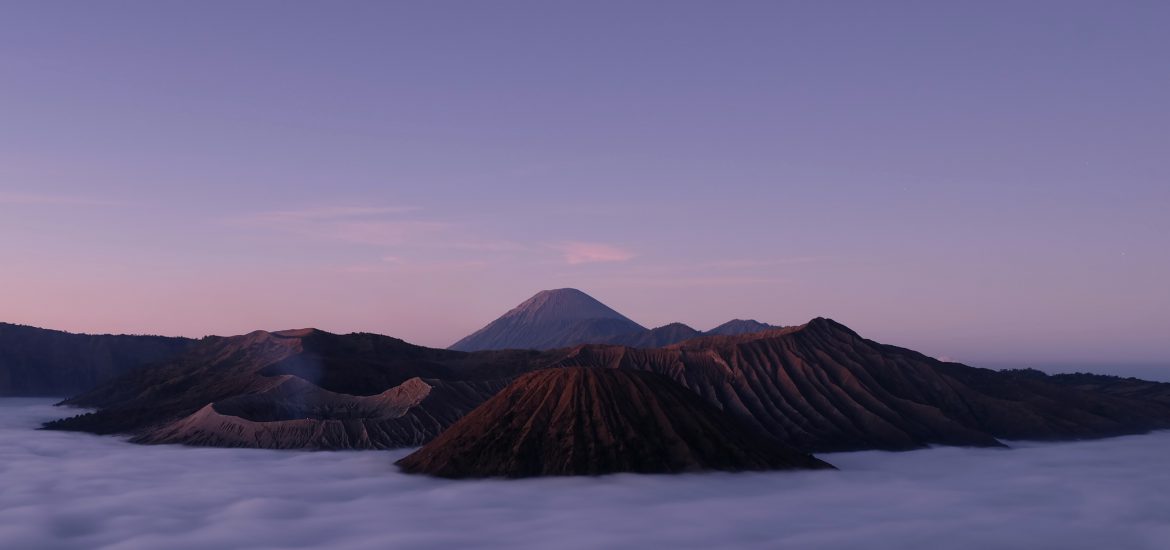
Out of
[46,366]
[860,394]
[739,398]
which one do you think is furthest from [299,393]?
[46,366]

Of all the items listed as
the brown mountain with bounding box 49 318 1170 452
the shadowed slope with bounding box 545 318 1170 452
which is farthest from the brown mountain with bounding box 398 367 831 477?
the shadowed slope with bounding box 545 318 1170 452

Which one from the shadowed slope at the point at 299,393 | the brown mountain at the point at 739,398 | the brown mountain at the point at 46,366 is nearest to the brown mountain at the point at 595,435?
the brown mountain at the point at 739,398

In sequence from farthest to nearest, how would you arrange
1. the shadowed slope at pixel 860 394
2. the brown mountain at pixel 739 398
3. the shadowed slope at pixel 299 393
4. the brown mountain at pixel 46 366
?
1. the brown mountain at pixel 46 366
2. the shadowed slope at pixel 860 394
3. the brown mountain at pixel 739 398
4. the shadowed slope at pixel 299 393

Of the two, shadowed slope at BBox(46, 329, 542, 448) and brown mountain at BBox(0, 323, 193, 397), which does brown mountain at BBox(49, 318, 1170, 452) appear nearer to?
shadowed slope at BBox(46, 329, 542, 448)

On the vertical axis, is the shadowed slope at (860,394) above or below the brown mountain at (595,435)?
above

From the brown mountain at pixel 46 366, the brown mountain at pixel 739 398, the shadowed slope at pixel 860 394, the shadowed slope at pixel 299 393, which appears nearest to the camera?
the shadowed slope at pixel 299 393

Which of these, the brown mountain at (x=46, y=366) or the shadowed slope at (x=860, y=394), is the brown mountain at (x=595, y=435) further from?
the brown mountain at (x=46, y=366)

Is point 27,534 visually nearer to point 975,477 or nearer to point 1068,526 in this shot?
point 1068,526
